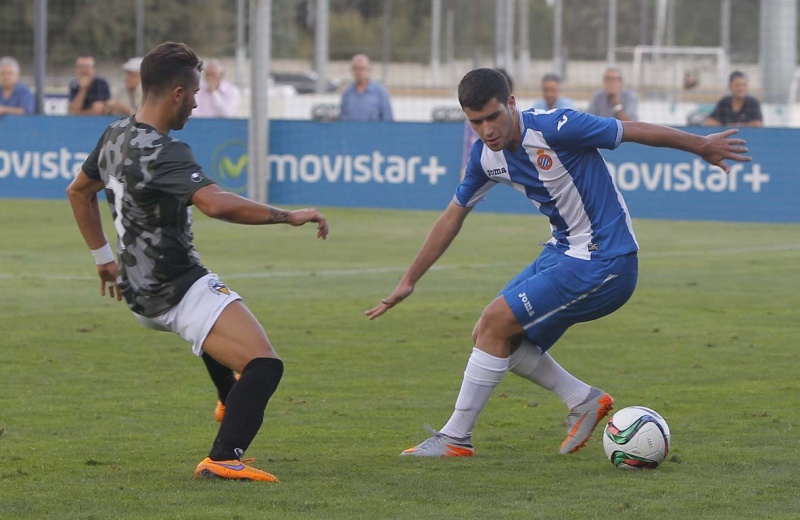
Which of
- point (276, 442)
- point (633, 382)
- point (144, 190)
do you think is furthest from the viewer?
point (633, 382)

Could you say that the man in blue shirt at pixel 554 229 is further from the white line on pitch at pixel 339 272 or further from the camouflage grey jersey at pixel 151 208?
the white line on pitch at pixel 339 272

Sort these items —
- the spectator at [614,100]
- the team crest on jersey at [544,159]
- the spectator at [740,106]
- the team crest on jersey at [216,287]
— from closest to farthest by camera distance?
the team crest on jersey at [216,287], the team crest on jersey at [544,159], the spectator at [740,106], the spectator at [614,100]

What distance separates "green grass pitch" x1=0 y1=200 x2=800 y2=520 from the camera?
5477 mm

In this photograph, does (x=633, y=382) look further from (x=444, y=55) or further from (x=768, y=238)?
(x=444, y=55)

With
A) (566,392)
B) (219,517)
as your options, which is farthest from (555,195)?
(219,517)

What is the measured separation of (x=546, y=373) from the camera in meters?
6.69

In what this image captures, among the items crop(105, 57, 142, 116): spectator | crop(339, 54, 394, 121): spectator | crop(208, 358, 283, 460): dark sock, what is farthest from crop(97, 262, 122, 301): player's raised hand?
crop(339, 54, 394, 121): spectator

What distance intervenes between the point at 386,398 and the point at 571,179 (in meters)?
2.13

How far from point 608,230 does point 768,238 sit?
11355mm

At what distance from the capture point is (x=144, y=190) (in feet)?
18.5

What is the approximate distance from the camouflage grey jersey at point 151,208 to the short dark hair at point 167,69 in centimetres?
18

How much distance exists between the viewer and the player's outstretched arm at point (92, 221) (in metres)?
6.23

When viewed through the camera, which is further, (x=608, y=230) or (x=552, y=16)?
(x=552, y=16)

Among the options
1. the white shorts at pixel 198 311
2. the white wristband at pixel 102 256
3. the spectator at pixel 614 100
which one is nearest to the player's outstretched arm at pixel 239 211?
the white shorts at pixel 198 311
